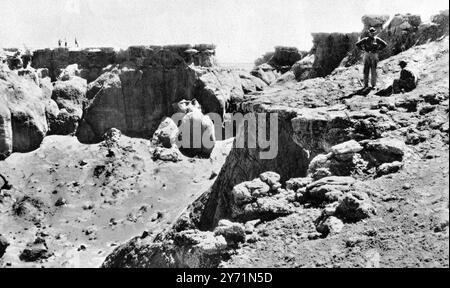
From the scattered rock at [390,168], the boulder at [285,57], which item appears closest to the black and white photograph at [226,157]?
the scattered rock at [390,168]

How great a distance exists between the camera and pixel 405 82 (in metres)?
16.9

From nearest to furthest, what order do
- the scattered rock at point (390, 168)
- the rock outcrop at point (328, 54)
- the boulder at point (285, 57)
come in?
the scattered rock at point (390, 168), the rock outcrop at point (328, 54), the boulder at point (285, 57)

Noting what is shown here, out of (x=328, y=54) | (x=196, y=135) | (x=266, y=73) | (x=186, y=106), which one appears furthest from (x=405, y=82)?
(x=266, y=73)

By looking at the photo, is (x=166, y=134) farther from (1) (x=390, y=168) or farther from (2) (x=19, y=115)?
(1) (x=390, y=168)

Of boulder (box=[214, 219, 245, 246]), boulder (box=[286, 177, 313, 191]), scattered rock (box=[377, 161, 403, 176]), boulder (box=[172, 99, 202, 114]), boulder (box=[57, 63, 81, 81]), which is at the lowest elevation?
boulder (box=[172, 99, 202, 114])

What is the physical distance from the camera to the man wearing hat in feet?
55.0

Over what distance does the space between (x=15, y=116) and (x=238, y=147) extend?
32733 mm

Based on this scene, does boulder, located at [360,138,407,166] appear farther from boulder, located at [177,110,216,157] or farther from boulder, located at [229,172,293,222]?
boulder, located at [177,110,216,157]

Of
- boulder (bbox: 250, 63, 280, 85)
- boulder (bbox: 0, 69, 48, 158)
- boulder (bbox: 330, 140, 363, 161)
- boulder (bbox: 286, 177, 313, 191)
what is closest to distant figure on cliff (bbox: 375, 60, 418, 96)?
boulder (bbox: 330, 140, 363, 161)

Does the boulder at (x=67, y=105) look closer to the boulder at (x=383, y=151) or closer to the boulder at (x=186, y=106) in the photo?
the boulder at (x=186, y=106)

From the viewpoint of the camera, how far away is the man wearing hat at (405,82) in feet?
55.0

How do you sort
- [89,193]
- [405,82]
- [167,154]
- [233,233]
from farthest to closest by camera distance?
[167,154]
[89,193]
[405,82]
[233,233]

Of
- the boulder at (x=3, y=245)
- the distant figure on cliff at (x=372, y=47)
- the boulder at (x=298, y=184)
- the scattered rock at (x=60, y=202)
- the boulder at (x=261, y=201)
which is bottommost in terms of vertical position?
the boulder at (x=3, y=245)

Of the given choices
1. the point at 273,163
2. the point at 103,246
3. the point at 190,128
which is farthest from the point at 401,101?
the point at 190,128
